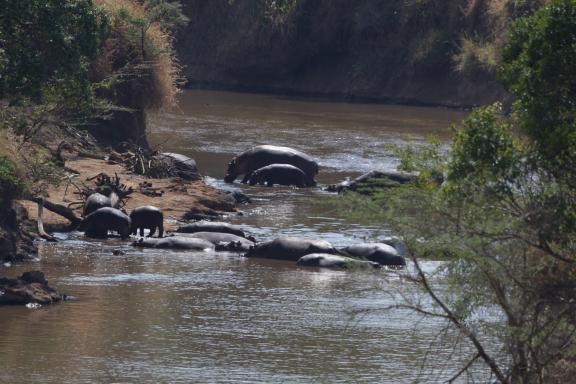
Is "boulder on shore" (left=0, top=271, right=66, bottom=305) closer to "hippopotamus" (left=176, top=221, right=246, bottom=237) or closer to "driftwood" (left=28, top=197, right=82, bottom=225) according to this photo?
"driftwood" (left=28, top=197, right=82, bottom=225)

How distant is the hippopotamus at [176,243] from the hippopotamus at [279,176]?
28.2 feet

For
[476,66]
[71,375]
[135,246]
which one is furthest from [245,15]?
[71,375]

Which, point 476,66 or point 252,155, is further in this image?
point 476,66

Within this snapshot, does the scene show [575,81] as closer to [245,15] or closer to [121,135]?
[121,135]

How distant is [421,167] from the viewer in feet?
38.0

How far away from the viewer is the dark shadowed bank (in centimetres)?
5512

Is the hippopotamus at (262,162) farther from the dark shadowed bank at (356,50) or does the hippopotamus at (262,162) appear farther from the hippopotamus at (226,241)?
the dark shadowed bank at (356,50)

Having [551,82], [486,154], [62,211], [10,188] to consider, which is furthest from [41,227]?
[551,82]

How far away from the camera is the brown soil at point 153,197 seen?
24.2m

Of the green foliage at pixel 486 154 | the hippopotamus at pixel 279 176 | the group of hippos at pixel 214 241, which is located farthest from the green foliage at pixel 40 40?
the hippopotamus at pixel 279 176

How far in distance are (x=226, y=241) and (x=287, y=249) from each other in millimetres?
1396

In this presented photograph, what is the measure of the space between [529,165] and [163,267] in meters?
10.4

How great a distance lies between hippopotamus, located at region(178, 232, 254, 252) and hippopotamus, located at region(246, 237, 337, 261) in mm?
313

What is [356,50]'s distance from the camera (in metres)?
60.8
